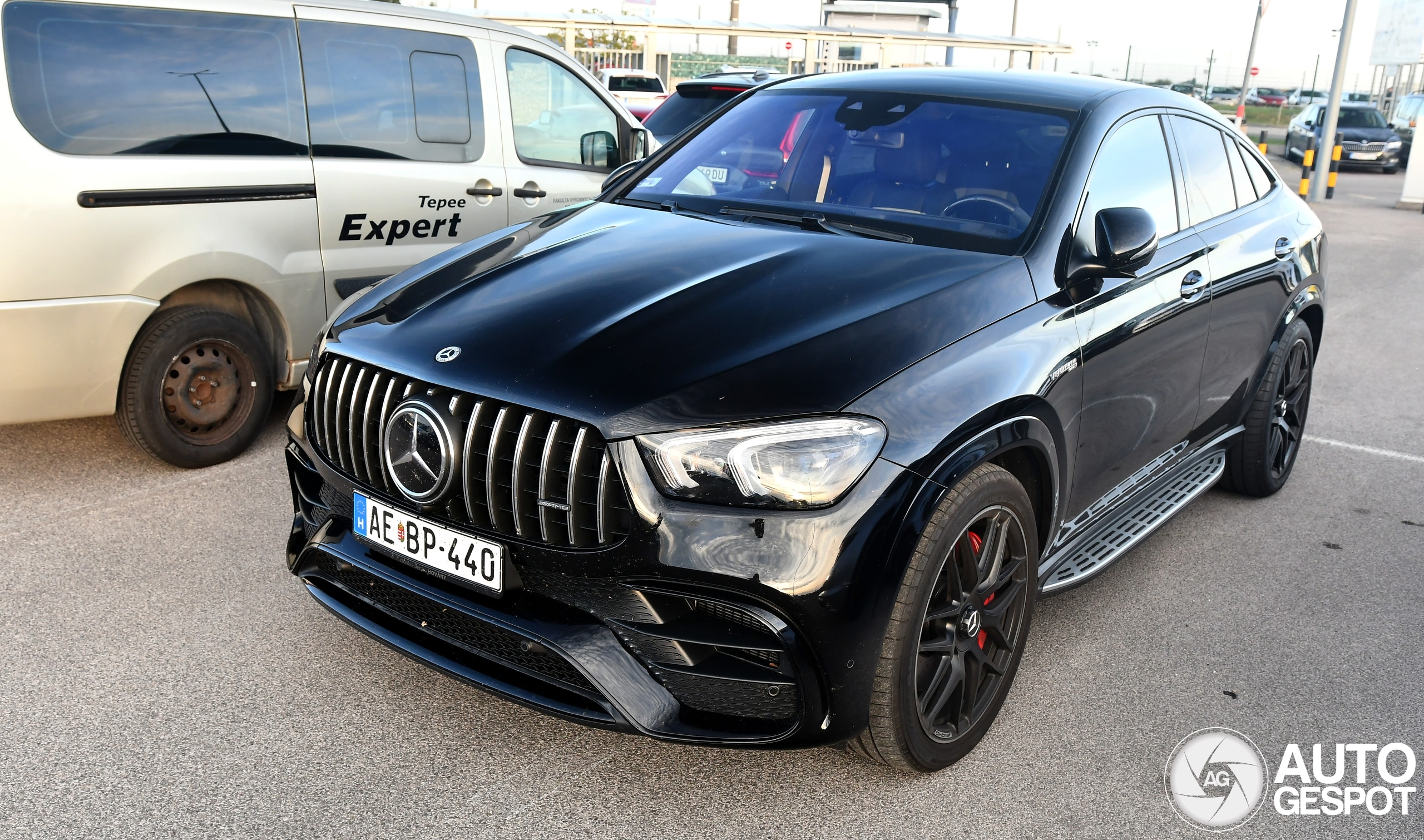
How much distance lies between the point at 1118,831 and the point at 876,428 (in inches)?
45.5

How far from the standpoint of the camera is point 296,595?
3641 millimetres

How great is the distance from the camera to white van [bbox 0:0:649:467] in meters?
4.07

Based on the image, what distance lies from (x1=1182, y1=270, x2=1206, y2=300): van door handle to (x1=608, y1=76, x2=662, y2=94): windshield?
22.7 meters

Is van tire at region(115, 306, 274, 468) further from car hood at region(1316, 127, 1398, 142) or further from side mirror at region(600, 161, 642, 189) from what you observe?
car hood at region(1316, 127, 1398, 142)

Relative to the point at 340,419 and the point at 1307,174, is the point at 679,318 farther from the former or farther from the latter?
the point at 1307,174

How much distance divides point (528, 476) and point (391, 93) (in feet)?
11.2

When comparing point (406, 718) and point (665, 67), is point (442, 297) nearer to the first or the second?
point (406, 718)

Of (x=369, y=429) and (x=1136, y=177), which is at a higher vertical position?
(x=1136, y=177)

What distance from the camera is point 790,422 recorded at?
238 cm

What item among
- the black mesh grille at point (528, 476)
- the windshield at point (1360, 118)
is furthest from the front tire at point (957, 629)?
the windshield at point (1360, 118)

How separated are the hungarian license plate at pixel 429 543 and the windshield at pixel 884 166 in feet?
4.94

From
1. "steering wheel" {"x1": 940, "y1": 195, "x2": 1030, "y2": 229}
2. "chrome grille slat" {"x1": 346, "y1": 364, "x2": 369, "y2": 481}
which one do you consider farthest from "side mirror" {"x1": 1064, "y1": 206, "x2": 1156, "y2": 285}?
"chrome grille slat" {"x1": 346, "y1": 364, "x2": 369, "y2": 481}

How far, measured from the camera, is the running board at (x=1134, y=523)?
3.39 metres

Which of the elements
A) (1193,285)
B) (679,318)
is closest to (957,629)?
(679,318)
